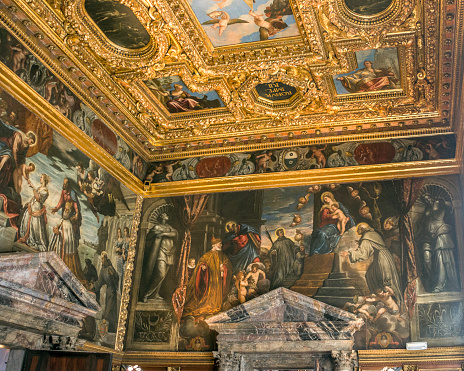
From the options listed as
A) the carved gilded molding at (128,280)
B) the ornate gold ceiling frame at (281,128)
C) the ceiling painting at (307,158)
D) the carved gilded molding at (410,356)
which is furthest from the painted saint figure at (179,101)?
the carved gilded molding at (410,356)

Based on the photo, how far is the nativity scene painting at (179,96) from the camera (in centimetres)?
1054

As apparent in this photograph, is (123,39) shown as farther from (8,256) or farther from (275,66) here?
(8,256)

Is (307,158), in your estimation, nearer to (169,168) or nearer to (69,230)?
(169,168)

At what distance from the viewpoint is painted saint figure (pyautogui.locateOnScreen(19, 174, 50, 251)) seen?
8.41 m

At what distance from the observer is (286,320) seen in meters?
9.96

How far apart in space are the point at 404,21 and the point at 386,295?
521cm

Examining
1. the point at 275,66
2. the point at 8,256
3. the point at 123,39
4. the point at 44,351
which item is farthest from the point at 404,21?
the point at 44,351

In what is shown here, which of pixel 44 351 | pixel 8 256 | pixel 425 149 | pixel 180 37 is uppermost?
pixel 180 37

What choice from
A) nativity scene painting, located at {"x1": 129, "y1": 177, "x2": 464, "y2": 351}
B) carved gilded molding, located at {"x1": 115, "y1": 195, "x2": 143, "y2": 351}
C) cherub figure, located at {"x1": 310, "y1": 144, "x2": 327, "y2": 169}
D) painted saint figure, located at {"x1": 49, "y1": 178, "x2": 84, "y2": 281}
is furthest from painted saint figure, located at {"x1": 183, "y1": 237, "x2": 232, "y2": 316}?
cherub figure, located at {"x1": 310, "y1": 144, "x2": 327, "y2": 169}

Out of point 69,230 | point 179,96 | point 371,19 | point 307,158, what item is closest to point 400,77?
point 371,19

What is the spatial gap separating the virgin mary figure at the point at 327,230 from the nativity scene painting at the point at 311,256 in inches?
0.9

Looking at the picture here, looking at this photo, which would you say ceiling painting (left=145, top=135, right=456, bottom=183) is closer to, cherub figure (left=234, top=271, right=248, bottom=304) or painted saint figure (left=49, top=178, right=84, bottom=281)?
cherub figure (left=234, top=271, right=248, bottom=304)

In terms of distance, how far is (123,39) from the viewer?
9.30 meters

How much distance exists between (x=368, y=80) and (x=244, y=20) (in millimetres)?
3077
